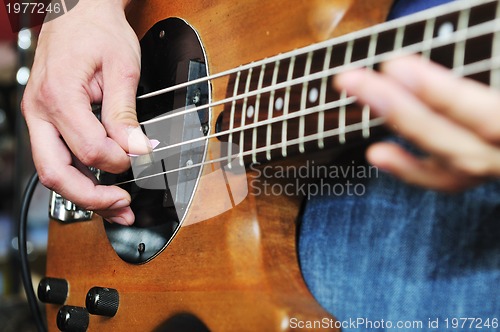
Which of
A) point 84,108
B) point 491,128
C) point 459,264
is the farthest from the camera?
point 84,108

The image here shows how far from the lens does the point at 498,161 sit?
1.24 feet

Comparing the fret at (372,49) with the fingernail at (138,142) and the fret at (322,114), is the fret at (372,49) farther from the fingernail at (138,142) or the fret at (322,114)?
the fingernail at (138,142)

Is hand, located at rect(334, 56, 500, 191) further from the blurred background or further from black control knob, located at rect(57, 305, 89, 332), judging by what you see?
the blurred background

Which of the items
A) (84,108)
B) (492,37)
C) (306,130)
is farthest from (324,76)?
(84,108)

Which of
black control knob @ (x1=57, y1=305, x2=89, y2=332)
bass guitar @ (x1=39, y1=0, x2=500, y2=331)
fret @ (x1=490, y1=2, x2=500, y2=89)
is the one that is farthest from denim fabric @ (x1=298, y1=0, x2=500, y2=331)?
black control knob @ (x1=57, y1=305, x2=89, y2=332)

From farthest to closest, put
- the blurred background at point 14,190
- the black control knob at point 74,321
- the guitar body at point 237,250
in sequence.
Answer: the blurred background at point 14,190 → the black control knob at point 74,321 → the guitar body at point 237,250

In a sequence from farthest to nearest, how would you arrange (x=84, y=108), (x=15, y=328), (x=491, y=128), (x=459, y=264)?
(x=15, y=328) < (x=84, y=108) < (x=459, y=264) < (x=491, y=128)

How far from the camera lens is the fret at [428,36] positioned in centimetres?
45

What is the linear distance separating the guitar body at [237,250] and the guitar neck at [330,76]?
4 cm

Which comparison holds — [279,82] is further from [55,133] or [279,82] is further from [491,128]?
[55,133]

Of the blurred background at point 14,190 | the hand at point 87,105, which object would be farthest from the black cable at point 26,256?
the blurred background at point 14,190

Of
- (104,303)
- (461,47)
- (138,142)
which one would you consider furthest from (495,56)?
(104,303)

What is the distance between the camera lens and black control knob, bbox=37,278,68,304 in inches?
34.8

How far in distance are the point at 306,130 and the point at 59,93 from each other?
15.4 inches
